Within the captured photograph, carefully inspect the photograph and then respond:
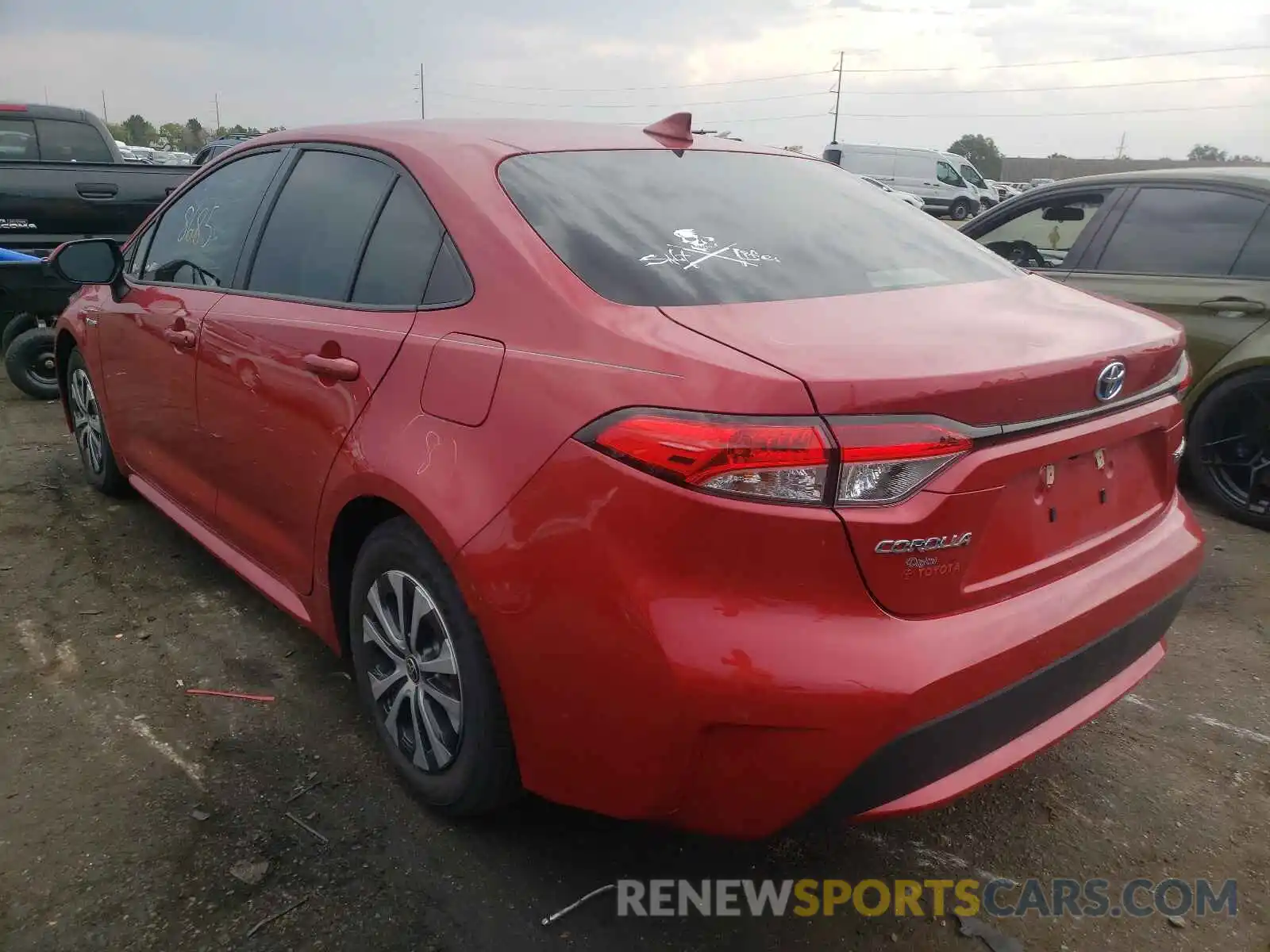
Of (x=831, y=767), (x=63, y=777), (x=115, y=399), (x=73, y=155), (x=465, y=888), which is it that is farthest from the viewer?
(x=73, y=155)

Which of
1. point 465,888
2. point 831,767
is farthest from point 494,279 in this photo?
point 465,888

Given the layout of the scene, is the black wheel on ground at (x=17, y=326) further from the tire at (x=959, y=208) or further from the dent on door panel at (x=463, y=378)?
the tire at (x=959, y=208)

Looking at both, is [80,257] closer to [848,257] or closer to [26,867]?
[26,867]

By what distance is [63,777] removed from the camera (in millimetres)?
2623

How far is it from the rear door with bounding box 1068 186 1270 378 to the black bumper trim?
10.5ft

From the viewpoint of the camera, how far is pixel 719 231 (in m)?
2.37

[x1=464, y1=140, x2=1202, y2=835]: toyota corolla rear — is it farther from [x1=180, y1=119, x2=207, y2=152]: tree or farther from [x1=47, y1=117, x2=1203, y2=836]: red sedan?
[x1=180, y1=119, x2=207, y2=152]: tree

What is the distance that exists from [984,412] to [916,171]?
33644mm

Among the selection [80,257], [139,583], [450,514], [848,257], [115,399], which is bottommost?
[139,583]

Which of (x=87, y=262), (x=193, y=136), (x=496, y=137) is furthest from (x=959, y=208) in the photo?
(x=193, y=136)

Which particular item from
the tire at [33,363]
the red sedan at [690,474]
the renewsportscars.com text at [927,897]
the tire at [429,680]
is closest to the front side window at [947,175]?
the tire at [33,363]

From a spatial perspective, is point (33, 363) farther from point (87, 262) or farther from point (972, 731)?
point (972, 731)

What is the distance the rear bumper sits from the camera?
5.67ft

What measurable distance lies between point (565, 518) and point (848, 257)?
1.07 m
